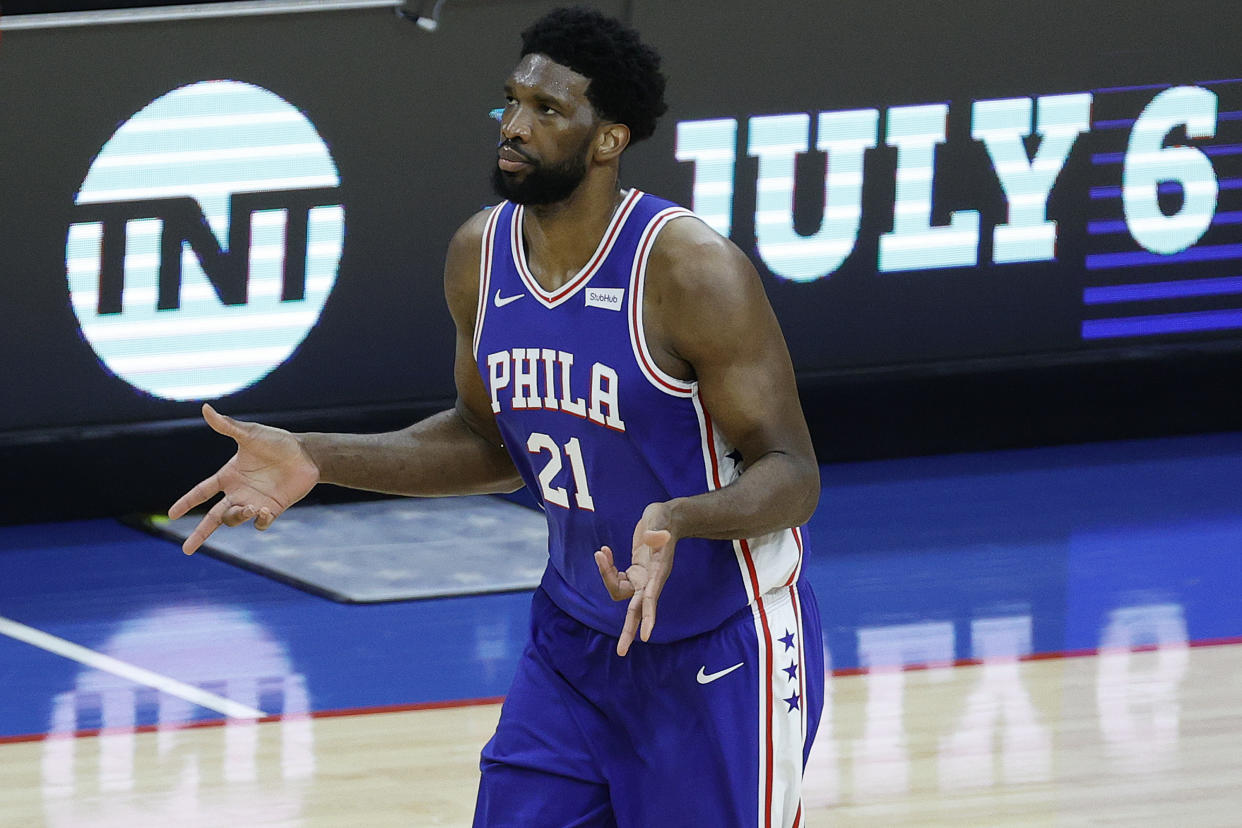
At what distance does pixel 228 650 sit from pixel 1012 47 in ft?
13.2

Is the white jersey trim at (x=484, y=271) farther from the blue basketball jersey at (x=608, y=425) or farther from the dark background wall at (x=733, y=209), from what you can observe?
the dark background wall at (x=733, y=209)

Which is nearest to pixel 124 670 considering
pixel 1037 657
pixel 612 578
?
pixel 1037 657

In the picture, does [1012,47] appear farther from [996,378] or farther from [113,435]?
[113,435]

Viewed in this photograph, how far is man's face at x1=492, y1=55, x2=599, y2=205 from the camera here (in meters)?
3.31

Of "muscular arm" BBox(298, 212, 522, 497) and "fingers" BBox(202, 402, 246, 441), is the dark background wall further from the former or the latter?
"fingers" BBox(202, 402, 246, 441)

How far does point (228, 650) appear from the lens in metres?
6.57

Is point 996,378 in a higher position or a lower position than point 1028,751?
higher

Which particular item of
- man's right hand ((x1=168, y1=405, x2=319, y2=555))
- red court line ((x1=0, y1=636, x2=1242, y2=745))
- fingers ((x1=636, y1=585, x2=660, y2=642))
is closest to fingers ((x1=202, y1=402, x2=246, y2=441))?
man's right hand ((x1=168, y1=405, x2=319, y2=555))

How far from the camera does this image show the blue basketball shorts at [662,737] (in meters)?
3.38

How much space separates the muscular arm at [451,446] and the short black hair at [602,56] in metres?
0.36

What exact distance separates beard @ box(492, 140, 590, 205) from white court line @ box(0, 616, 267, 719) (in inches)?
118

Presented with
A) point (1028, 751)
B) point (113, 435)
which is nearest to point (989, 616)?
point (1028, 751)

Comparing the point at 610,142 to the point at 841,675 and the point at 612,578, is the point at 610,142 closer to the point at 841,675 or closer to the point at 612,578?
the point at 612,578

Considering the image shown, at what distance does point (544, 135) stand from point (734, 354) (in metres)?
0.45
